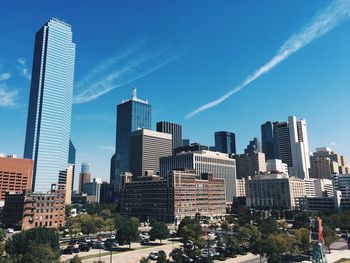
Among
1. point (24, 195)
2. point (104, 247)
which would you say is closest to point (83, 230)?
point (104, 247)

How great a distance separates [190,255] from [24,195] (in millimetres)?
99651

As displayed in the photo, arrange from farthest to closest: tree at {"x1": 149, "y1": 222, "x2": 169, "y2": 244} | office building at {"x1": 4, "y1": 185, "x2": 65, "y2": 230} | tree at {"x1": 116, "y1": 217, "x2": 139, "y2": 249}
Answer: office building at {"x1": 4, "y1": 185, "x2": 65, "y2": 230}
tree at {"x1": 149, "y1": 222, "x2": 169, "y2": 244}
tree at {"x1": 116, "y1": 217, "x2": 139, "y2": 249}

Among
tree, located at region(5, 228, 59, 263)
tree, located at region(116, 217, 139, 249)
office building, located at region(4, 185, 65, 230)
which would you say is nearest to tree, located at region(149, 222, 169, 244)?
tree, located at region(116, 217, 139, 249)

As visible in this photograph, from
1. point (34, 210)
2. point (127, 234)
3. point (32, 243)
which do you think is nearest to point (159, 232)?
point (127, 234)

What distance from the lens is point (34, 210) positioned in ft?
477

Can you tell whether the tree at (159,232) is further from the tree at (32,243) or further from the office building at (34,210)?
the office building at (34,210)

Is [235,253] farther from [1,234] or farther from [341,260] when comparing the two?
[1,234]

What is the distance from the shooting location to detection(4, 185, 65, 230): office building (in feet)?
474

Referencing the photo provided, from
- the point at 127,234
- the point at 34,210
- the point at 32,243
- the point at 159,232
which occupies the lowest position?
the point at 159,232

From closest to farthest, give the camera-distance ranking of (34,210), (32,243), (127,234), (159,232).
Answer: (32,243), (127,234), (159,232), (34,210)

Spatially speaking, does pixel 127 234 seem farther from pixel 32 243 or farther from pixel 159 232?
pixel 32 243

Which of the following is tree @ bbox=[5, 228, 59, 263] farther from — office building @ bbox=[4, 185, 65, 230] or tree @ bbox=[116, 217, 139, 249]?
→ office building @ bbox=[4, 185, 65, 230]

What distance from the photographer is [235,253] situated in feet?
306

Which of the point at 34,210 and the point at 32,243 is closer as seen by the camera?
the point at 32,243
